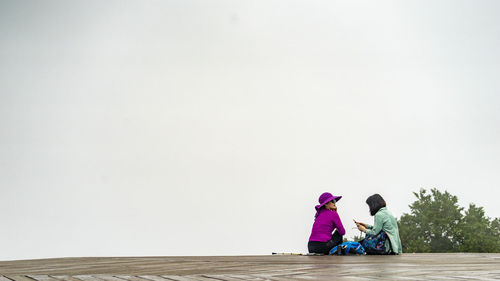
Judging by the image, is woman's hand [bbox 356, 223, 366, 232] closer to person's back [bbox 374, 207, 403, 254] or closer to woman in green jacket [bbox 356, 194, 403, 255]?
woman in green jacket [bbox 356, 194, 403, 255]

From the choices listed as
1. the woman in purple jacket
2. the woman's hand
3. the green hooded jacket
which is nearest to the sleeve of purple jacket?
the woman in purple jacket

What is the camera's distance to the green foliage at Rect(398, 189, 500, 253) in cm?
3725

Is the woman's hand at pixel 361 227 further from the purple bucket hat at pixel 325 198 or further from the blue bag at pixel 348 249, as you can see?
the purple bucket hat at pixel 325 198

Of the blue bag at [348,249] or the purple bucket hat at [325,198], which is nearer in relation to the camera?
the blue bag at [348,249]

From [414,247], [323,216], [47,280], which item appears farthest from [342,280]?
[414,247]

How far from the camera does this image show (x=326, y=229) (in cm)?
981

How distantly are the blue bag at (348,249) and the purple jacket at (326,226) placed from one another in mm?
239

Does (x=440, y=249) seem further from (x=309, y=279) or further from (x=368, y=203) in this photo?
(x=309, y=279)

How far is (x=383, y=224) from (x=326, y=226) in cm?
100

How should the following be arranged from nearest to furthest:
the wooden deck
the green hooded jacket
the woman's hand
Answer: the wooden deck < the green hooded jacket < the woman's hand

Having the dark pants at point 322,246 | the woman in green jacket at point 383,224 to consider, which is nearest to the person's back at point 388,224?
the woman in green jacket at point 383,224

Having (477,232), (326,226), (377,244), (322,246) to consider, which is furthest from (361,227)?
(477,232)

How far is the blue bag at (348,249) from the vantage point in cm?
978

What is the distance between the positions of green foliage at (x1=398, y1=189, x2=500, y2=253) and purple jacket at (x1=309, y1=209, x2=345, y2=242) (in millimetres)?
29769
